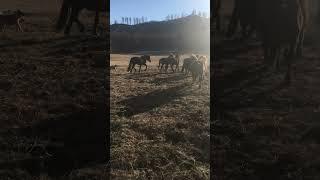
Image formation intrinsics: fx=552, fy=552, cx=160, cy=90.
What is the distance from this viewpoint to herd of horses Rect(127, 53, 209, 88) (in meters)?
5.61

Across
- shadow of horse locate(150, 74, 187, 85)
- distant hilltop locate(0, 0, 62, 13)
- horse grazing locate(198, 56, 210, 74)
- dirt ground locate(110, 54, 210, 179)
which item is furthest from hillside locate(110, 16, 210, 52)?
distant hilltop locate(0, 0, 62, 13)

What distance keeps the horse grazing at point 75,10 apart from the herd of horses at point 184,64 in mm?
672

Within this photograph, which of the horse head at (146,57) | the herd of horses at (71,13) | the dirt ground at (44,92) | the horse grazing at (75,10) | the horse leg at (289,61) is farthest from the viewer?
the horse head at (146,57)

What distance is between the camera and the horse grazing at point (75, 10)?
17.3ft

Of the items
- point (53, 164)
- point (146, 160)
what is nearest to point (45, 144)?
point (53, 164)

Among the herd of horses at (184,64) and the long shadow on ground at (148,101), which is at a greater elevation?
the herd of horses at (184,64)

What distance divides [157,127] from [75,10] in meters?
1.39

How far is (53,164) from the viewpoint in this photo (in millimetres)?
4883

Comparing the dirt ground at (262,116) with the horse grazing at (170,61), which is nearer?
the dirt ground at (262,116)

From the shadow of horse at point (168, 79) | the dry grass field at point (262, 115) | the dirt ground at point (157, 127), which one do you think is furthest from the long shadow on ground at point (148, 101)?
the dry grass field at point (262, 115)

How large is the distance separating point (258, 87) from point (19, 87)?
227cm

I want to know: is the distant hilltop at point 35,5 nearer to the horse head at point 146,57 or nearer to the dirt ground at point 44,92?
the dirt ground at point 44,92

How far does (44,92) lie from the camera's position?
5059 millimetres

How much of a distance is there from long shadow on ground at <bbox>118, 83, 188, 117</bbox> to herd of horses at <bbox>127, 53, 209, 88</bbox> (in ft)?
0.86
